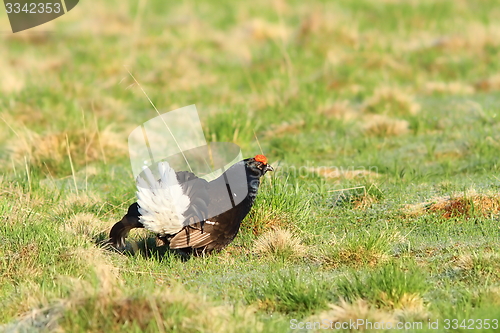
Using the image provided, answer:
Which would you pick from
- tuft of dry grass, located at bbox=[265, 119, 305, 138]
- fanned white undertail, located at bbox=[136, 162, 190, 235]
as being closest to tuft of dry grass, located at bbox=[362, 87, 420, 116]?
tuft of dry grass, located at bbox=[265, 119, 305, 138]

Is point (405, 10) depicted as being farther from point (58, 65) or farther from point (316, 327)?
point (316, 327)

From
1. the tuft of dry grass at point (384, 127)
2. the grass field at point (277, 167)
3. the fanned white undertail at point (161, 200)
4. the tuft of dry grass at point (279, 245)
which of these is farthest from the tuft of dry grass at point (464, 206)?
the tuft of dry grass at point (384, 127)

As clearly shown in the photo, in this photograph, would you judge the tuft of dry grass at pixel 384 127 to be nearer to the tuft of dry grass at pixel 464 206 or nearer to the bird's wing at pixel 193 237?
the tuft of dry grass at pixel 464 206

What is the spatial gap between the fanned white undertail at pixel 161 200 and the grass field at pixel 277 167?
1.38 ft

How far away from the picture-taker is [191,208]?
5.08m

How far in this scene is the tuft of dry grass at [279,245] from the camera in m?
5.23

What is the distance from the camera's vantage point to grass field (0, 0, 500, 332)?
4.24 metres

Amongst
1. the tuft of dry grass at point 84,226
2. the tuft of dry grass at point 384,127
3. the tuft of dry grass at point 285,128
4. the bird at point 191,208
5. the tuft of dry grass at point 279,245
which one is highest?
the bird at point 191,208

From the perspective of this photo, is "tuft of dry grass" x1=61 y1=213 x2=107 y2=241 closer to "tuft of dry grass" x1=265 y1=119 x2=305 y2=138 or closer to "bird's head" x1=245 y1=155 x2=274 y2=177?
"bird's head" x1=245 y1=155 x2=274 y2=177

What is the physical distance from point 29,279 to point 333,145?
4.98 meters

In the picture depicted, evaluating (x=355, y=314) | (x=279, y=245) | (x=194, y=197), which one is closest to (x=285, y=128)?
(x=279, y=245)

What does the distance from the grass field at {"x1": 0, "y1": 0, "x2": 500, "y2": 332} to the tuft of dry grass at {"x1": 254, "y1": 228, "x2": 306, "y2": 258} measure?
2 cm

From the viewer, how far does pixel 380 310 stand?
4.21m

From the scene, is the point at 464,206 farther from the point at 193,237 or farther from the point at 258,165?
the point at 193,237
